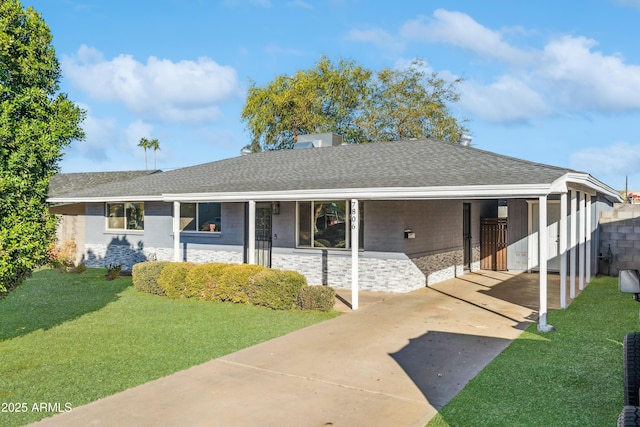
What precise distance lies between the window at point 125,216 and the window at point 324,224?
22.7 ft

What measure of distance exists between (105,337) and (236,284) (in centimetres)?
355

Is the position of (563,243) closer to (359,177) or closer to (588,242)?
(359,177)

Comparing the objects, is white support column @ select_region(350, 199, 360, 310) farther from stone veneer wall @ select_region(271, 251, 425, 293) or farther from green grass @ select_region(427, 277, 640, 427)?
green grass @ select_region(427, 277, 640, 427)

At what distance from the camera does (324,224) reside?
1385 cm

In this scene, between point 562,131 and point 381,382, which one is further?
point 562,131

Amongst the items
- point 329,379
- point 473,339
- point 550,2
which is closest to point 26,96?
point 329,379

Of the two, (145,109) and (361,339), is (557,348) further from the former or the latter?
(145,109)

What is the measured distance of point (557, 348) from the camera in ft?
24.4

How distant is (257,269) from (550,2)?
1374 centimetres

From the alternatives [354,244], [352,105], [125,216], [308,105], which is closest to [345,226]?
[354,244]

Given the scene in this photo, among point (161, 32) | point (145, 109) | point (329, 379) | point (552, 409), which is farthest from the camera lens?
point (145, 109)

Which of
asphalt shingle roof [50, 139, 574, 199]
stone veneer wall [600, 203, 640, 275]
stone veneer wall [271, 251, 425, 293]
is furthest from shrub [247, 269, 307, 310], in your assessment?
stone veneer wall [600, 203, 640, 275]

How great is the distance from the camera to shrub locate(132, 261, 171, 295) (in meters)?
12.8

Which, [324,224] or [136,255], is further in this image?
[136,255]
